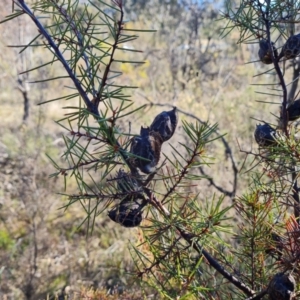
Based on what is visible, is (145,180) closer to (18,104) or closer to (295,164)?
(295,164)

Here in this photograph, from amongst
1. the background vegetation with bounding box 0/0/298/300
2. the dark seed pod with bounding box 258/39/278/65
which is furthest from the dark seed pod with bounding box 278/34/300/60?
the background vegetation with bounding box 0/0/298/300

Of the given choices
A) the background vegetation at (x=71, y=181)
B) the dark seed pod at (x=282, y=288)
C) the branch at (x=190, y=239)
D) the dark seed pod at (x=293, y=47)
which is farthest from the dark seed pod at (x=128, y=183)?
the background vegetation at (x=71, y=181)

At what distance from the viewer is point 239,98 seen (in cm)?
409

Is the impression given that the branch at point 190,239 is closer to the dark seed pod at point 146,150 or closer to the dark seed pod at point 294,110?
the dark seed pod at point 146,150

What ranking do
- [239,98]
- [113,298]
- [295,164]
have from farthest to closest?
[239,98] < [113,298] < [295,164]

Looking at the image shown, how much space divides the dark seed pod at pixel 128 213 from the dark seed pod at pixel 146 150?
0.20ft

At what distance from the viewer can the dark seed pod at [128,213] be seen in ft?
1.72

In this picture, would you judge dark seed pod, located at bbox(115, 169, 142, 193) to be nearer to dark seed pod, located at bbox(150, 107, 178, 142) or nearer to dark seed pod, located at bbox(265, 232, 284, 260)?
dark seed pod, located at bbox(150, 107, 178, 142)

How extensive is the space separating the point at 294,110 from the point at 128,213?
1.00 feet

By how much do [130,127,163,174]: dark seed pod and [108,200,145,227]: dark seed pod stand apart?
0.20 feet

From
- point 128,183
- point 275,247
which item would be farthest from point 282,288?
point 128,183

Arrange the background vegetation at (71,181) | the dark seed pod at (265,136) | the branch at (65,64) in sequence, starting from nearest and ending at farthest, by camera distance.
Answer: the branch at (65,64), the dark seed pod at (265,136), the background vegetation at (71,181)

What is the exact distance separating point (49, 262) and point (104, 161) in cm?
316

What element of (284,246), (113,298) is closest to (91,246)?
(113,298)
